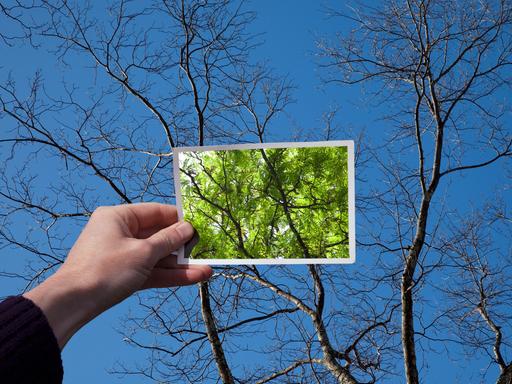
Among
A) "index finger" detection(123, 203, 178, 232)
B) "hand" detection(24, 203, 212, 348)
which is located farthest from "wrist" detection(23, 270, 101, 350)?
"index finger" detection(123, 203, 178, 232)

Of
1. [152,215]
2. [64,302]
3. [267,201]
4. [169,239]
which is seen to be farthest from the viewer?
[267,201]

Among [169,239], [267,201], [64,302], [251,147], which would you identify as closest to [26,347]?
[64,302]

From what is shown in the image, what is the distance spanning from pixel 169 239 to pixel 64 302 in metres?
0.55

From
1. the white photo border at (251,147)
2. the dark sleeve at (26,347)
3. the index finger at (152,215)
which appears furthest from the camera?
the white photo border at (251,147)

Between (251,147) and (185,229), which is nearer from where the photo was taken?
(185,229)

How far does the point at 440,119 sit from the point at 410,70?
1.82 feet

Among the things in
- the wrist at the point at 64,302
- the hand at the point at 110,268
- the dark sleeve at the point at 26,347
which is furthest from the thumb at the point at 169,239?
the dark sleeve at the point at 26,347

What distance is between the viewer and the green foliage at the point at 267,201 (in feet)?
6.36

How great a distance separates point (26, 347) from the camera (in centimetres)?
79

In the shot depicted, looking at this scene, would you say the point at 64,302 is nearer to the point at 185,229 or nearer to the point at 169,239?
the point at 169,239

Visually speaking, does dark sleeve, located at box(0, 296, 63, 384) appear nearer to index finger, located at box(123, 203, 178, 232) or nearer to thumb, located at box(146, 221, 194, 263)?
thumb, located at box(146, 221, 194, 263)

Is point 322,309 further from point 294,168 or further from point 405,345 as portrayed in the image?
point 294,168

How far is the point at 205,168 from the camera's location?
1995 millimetres

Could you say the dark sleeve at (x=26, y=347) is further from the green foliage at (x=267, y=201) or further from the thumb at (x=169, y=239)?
the green foliage at (x=267, y=201)
